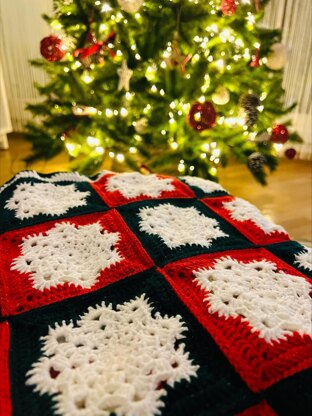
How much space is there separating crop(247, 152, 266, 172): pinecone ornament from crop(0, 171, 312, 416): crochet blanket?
2.63 feet

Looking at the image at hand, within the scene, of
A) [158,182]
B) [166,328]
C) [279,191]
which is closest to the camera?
[166,328]

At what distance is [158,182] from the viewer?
1.05m

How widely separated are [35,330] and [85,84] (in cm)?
132

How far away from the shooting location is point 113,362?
20.2 inches

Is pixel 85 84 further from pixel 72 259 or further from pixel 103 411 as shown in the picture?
pixel 103 411

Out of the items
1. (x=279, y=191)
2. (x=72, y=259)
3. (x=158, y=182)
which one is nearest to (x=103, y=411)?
(x=72, y=259)

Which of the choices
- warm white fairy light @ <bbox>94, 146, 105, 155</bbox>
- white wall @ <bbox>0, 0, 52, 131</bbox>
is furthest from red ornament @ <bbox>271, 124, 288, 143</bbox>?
white wall @ <bbox>0, 0, 52, 131</bbox>

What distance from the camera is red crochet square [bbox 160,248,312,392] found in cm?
49

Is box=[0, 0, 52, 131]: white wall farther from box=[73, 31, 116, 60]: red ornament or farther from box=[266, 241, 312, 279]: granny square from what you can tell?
box=[266, 241, 312, 279]: granny square

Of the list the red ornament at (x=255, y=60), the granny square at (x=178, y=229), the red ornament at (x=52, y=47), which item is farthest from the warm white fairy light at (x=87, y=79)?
the granny square at (x=178, y=229)

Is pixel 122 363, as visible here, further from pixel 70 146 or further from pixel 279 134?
pixel 279 134

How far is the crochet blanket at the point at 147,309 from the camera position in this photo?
1.53 feet

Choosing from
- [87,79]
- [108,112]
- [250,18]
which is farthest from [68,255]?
[250,18]

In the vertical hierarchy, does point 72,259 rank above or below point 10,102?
above
